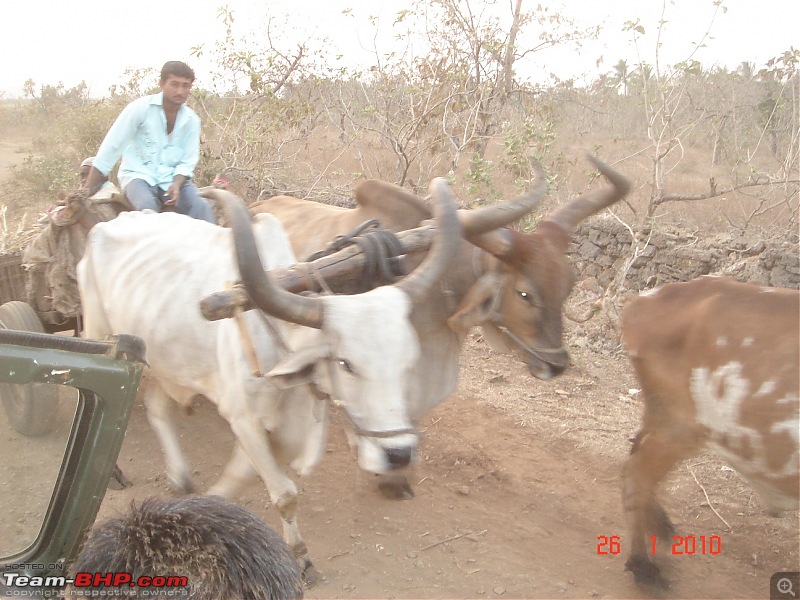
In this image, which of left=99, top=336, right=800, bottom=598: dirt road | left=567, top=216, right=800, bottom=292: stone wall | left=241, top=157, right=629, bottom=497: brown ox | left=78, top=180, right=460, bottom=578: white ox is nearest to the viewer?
left=78, top=180, right=460, bottom=578: white ox

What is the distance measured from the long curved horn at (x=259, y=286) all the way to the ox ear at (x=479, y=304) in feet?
4.00

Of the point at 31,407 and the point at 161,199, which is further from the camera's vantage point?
the point at 161,199

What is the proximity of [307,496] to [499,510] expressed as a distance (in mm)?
1110

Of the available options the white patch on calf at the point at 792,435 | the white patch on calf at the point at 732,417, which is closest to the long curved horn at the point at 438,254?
the white patch on calf at the point at 732,417

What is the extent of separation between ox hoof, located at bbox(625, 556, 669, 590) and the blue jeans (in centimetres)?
323

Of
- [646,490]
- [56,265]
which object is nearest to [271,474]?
[646,490]

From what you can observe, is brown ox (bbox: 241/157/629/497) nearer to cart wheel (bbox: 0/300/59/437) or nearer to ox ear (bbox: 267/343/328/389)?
ox ear (bbox: 267/343/328/389)

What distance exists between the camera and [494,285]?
11.6ft

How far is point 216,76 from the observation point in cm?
1089

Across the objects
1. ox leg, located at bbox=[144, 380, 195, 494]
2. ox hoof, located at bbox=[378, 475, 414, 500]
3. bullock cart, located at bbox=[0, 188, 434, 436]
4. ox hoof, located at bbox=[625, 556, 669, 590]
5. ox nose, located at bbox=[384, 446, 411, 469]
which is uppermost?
bullock cart, located at bbox=[0, 188, 434, 436]

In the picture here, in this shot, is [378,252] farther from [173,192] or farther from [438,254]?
[173,192]

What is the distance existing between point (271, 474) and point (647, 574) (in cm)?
177

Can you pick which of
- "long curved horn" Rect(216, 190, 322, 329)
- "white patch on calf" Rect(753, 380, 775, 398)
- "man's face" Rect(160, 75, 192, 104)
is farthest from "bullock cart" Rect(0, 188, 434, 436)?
"white patch on calf" Rect(753, 380, 775, 398)

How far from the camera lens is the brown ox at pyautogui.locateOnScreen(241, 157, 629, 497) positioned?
11.5 feet
